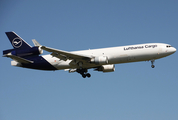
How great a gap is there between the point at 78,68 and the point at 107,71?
5336 mm

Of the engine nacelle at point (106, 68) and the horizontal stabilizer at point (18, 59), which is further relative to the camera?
the engine nacelle at point (106, 68)

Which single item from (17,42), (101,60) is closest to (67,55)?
(101,60)

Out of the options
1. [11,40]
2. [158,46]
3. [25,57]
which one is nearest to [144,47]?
[158,46]

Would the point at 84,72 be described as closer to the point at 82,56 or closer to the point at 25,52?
the point at 82,56

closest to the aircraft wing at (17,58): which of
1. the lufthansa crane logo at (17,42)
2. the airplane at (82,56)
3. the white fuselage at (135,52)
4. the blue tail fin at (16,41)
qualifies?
the airplane at (82,56)

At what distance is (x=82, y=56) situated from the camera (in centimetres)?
4719

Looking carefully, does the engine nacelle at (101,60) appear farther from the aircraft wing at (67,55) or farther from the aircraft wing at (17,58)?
the aircraft wing at (17,58)

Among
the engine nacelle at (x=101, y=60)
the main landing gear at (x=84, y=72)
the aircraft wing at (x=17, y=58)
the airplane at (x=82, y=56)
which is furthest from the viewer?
the main landing gear at (x=84, y=72)

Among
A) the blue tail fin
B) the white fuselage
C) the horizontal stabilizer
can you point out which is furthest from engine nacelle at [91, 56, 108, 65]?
the blue tail fin

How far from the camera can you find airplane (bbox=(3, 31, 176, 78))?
4747 centimetres

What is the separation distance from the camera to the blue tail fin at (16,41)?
169 feet

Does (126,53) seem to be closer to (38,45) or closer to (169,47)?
(169,47)

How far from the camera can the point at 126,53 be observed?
47.5 meters

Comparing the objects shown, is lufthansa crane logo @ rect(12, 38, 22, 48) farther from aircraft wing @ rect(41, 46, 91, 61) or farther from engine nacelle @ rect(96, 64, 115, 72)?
engine nacelle @ rect(96, 64, 115, 72)
